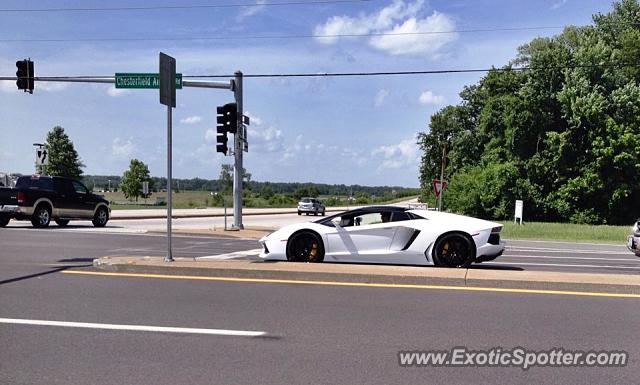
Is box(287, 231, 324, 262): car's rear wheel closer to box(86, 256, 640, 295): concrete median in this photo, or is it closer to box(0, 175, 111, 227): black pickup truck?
box(86, 256, 640, 295): concrete median

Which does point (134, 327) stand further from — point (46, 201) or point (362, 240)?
point (46, 201)

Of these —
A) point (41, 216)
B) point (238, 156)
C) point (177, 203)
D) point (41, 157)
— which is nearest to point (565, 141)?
point (238, 156)

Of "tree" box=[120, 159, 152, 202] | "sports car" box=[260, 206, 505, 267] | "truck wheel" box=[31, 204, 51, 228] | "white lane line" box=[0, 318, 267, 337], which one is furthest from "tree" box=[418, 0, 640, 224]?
"tree" box=[120, 159, 152, 202]

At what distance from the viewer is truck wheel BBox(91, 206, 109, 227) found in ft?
82.3

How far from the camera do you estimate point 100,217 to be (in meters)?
25.3

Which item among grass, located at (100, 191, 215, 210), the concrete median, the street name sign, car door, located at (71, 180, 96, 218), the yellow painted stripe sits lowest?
grass, located at (100, 191, 215, 210)

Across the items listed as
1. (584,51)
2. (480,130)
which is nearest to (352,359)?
(584,51)

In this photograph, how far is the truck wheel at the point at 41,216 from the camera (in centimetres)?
2234

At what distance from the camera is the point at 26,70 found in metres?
24.3

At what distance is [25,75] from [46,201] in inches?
216

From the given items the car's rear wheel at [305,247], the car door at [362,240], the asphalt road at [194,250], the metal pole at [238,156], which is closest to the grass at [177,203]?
the metal pole at [238,156]

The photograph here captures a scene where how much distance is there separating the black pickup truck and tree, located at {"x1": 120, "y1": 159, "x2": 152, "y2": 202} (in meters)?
56.4

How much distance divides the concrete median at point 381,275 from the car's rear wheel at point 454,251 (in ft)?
2.16

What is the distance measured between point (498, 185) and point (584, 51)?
1172 cm
